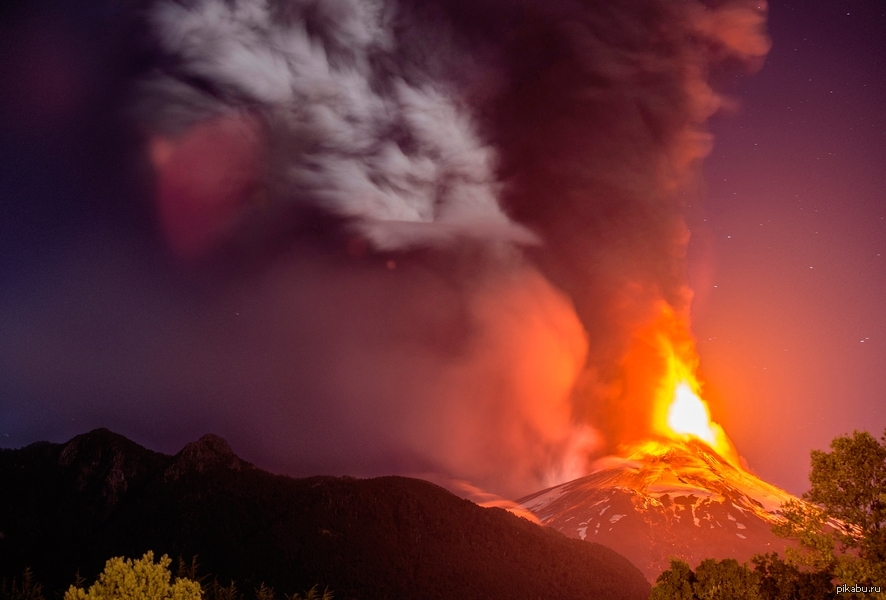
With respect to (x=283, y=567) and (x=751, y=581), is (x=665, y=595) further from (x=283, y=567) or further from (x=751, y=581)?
(x=283, y=567)

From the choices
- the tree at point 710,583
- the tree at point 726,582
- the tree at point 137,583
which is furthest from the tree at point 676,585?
the tree at point 137,583

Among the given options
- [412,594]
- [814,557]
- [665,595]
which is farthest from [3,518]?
[814,557]

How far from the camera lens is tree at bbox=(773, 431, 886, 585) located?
22.2 m

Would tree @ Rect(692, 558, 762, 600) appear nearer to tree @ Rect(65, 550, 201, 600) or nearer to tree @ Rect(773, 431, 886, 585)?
tree @ Rect(773, 431, 886, 585)

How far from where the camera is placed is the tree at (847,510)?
22.2m

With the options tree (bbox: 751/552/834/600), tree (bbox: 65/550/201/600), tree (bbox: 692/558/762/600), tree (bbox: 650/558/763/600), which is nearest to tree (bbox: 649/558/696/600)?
tree (bbox: 650/558/763/600)

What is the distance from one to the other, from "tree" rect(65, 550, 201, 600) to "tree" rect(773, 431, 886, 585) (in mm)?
36196

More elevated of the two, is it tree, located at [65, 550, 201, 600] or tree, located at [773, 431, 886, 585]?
tree, located at [773, 431, 886, 585]

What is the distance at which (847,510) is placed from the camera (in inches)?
915

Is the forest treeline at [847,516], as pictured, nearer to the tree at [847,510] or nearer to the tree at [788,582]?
the tree at [847,510]

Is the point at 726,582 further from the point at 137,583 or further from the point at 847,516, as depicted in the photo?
the point at 137,583

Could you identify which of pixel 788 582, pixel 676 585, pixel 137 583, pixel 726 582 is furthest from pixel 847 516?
pixel 137 583

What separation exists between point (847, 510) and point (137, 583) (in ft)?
135

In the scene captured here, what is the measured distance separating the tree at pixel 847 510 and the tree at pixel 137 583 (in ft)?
119
